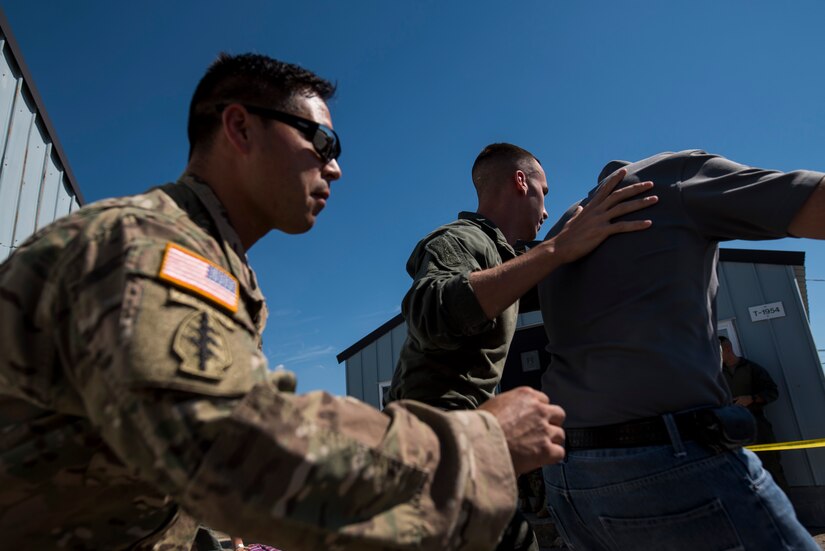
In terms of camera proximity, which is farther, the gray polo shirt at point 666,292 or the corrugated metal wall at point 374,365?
the corrugated metal wall at point 374,365

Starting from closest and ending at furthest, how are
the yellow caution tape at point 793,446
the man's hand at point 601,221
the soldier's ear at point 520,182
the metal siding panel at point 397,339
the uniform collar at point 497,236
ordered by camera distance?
the man's hand at point 601,221
the uniform collar at point 497,236
the soldier's ear at point 520,182
the yellow caution tape at point 793,446
the metal siding panel at point 397,339

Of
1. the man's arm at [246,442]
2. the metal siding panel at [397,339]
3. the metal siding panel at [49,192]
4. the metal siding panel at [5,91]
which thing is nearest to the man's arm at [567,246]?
the man's arm at [246,442]

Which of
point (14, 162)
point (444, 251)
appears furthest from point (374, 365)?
point (444, 251)

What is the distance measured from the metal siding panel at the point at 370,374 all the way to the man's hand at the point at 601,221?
1182 centimetres

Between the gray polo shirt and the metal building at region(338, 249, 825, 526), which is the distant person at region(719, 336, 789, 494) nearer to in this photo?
the metal building at region(338, 249, 825, 526)

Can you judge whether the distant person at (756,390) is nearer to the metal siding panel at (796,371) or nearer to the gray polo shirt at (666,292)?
the metal siding panel at (796,371)

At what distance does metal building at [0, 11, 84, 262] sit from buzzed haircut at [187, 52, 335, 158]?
2935mm

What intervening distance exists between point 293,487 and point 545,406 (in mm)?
709

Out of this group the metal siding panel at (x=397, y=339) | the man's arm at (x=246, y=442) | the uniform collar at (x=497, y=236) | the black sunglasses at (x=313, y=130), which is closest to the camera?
the man's arm at (x=246, y=442)

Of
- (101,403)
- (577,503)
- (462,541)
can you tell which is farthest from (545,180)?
(101,403)

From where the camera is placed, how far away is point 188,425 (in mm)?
837

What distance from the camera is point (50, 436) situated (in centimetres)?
118

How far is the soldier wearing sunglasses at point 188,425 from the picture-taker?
0.85m

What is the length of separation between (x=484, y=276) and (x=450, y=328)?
0.28m
